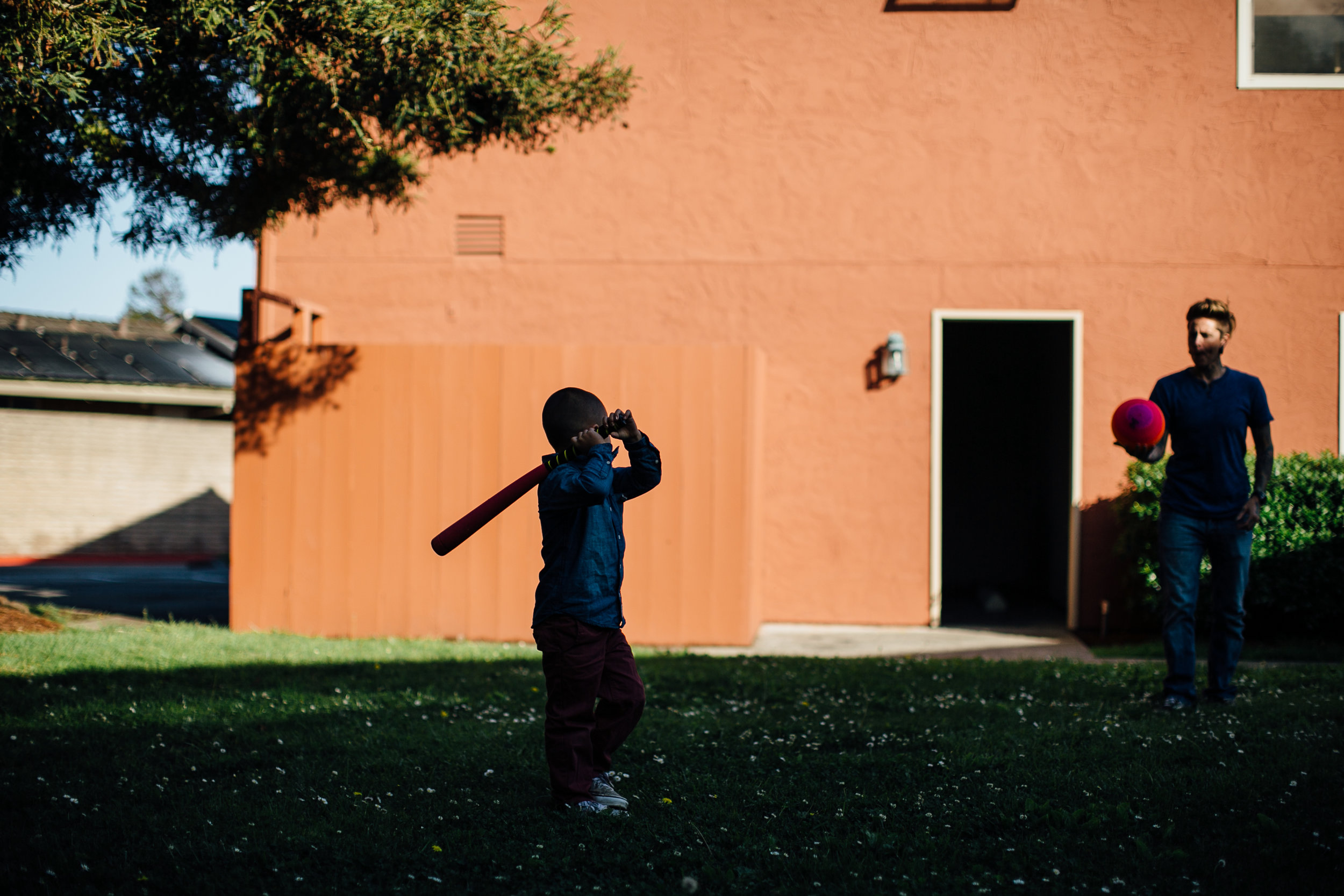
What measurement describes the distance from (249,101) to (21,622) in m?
4.15

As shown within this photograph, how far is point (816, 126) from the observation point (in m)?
8.90

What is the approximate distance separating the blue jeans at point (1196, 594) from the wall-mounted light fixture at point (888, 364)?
12.3ft

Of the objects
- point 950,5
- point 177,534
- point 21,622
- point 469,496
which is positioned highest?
point 950,5

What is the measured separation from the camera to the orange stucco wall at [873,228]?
8.67 metres

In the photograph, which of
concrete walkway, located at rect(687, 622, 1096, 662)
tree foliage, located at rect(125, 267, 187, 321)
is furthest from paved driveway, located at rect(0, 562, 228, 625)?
tree foliage, located at rect(125, 267, 187, 321)

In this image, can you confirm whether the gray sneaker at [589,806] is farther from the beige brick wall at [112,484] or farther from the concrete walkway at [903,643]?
the beige brick wall at [112,484]

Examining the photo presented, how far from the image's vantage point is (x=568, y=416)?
3521 mm

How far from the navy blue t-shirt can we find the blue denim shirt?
9.29ft

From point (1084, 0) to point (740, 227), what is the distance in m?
3.43

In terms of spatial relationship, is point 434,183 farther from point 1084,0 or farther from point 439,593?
point 1084,0

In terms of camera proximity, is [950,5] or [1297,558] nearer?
[1297,558]

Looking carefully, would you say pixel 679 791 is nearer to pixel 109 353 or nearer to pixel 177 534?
pixel 177 534

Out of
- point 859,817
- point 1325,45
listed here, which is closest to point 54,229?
point 859,817

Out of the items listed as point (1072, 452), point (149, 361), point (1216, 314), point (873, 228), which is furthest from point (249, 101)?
point (149, 361)
